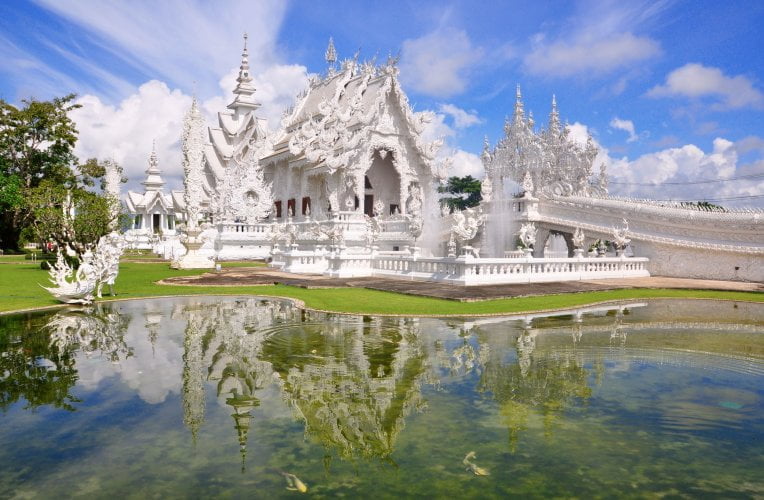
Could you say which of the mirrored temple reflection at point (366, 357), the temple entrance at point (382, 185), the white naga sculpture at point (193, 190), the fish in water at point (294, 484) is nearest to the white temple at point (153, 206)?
the white naga sculpture at point (193, 190)

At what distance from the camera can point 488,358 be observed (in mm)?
7480

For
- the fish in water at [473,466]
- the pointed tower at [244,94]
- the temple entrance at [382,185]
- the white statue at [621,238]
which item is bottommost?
the fish in water at [473,466]

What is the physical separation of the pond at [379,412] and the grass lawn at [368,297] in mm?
2302

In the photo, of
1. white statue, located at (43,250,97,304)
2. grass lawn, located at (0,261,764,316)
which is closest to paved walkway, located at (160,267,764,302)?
grass lawn, located at (0,261,764,316)

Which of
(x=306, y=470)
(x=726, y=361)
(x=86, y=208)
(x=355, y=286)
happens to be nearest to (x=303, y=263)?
(x=355, y=286)

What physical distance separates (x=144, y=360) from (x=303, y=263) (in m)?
15.4

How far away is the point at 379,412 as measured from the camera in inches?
212

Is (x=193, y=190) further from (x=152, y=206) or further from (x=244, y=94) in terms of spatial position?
(x=152, y=206)

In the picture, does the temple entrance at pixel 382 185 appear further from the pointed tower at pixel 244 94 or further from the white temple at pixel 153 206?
the white temple at pixel 153 206

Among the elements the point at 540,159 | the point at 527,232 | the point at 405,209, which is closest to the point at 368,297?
the point at 527,232

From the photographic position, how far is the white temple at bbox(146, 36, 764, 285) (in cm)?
2052

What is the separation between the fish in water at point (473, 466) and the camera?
410 centimetres

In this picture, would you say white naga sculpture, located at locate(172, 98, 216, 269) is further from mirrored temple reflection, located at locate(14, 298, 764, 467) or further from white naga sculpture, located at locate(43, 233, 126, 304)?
mirrored temple reflection, located at locate(14, 298, 764, 467)

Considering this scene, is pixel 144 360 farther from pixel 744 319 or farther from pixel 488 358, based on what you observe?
pixel 744 319
